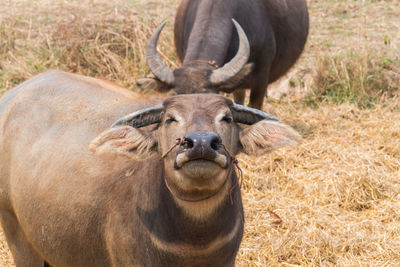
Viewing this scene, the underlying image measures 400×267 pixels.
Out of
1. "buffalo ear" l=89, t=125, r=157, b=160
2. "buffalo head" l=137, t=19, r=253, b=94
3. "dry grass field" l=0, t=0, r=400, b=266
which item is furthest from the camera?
"buffalo head" l=137, t=19, r=253, b=94

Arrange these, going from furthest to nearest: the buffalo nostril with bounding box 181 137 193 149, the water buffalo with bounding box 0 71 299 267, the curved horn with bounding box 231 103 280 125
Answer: the curved horn with bounding box 231 103 280 125 → the water buffalo with bounding box 0 71 299 267 → the buffalo nostril with bounding box 181 137 193 149

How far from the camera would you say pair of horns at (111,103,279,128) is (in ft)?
9.16

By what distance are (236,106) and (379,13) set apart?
8.35 meters

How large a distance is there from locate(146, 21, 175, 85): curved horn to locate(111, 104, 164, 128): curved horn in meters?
2.33

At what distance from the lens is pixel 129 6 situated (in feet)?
35.2

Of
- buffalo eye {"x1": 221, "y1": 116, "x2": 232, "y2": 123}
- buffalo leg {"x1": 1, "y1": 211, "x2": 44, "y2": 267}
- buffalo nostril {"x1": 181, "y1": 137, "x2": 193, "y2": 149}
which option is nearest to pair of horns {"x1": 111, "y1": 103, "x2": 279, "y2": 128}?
buffalo eye {"x1": 221, "y1": 116, "x2": 232, "y2": 123}

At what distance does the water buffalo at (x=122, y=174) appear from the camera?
2.61 meters

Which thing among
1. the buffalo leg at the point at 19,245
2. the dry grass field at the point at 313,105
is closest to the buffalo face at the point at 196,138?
the buffalo leg at the point at 19,245

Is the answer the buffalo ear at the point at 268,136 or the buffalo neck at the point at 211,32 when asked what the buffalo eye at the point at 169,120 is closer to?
the buffalo ear at the point at 268,136

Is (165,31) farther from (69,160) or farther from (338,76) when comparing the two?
(69,160)

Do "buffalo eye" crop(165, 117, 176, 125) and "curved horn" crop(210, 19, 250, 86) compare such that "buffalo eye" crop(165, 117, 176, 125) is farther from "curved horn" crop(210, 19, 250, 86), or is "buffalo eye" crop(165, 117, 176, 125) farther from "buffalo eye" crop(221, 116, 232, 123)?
"curved horn" crop(210, 19, 250, 86)

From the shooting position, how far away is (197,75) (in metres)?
5.12

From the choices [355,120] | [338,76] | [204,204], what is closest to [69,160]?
[204,204]

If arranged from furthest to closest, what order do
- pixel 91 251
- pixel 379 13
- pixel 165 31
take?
1. pixel 379 13
2. pixel 165 31
3. pixel 91 251
